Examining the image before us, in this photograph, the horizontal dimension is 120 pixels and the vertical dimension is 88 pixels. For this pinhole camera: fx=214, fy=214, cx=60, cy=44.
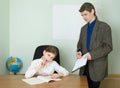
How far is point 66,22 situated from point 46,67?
3.57 feet

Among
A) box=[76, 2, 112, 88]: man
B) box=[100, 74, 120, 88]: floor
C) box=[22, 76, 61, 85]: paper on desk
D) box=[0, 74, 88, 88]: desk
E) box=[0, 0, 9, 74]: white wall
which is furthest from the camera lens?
box=[100, 74, 120, 88]: floor

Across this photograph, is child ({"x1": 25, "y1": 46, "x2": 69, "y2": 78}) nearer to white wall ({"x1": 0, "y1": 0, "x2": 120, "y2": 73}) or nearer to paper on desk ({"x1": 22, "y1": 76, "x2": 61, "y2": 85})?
paper on desk ({"x1": 22, "y1": 76, "x2": 61, "y2": 85})

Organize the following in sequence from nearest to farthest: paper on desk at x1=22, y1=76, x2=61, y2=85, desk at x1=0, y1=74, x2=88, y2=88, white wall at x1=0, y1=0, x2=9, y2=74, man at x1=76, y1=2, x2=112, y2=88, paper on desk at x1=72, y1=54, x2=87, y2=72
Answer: desk at x1=0, y1=74, x2=88, y2=88 → paper on desk at x1=22, y1=76, x2=61, y2=85 → paper on desk at x1=72, y1=54, x2=87, y2=72 → man at x1=76, y1=2, x2=112, y2=88 → white wall at x1=0, y1=0, x2=9, y2=74

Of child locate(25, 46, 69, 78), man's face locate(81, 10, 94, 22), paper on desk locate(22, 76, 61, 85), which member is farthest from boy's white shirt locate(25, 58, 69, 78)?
man's face locate(81, 10, 94, 22)

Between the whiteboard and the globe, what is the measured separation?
684 mm

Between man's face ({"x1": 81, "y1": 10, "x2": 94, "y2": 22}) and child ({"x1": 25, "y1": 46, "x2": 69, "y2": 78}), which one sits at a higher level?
man's face ({"x1": 81, "y1": 10, "x2": 94, "y2": 22})

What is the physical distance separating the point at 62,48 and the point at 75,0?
2.54ft

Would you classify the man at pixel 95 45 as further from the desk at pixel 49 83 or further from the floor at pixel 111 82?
the floor at pixel 111 82

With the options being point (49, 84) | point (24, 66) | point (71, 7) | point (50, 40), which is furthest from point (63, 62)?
point (49, 84)

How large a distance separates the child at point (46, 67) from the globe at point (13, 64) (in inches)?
31.8

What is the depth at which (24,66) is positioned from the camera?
3.48 m

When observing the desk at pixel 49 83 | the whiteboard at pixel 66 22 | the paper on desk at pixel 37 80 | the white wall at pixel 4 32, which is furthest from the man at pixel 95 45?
the white wall at pixel 4 32

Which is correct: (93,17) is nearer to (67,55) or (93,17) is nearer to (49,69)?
(49,69)

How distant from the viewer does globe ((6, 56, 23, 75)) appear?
10.3ft
